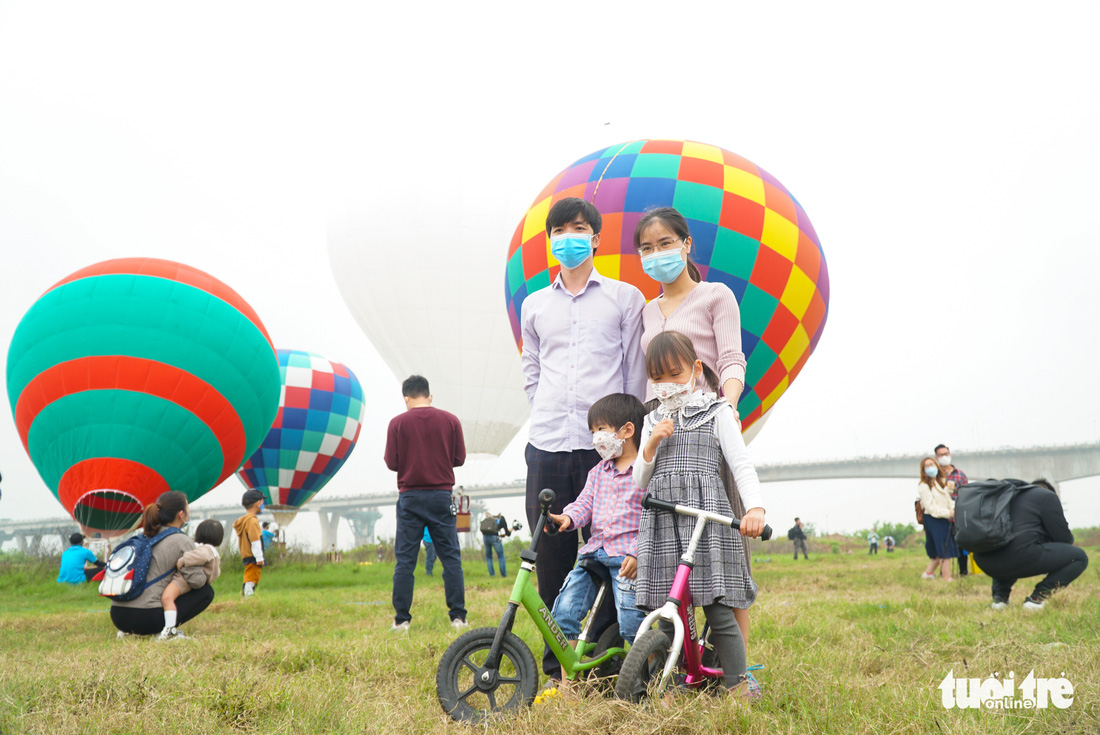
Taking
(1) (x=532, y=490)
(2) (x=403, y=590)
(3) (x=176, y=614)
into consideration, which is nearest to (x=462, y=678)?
(1) (x=532, y=490)

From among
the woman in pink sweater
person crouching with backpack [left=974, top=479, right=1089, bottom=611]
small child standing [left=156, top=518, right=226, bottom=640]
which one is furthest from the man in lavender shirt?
person crouching with backpack [left=974, top=479, right=1089, bottom=611]

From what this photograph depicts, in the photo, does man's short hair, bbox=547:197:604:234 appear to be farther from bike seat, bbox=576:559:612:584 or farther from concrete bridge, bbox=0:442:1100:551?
concrete bridge, bbox=0:442:1100:551

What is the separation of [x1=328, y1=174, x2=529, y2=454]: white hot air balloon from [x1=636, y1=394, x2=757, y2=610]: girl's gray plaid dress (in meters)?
15.1

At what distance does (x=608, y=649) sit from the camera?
9.25ft

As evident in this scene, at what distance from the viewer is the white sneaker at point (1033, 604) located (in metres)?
4.83

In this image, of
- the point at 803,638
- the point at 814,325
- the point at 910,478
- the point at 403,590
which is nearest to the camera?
the point at 803,638

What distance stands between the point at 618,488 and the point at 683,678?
698 mm

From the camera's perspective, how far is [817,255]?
904 centimetres

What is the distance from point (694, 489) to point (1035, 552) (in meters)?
3.88

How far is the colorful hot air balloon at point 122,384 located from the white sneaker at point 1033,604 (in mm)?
9350

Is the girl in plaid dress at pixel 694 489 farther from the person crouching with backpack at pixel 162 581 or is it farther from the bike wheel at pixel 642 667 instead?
the person crouching with backpack at pixel 162 581

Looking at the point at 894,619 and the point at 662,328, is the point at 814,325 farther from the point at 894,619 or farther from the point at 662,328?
the point at 662,328

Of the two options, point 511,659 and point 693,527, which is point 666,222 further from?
point 511,659

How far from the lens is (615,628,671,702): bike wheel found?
2.28m
